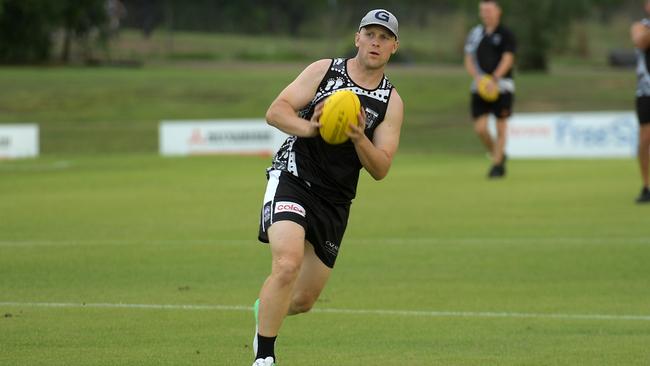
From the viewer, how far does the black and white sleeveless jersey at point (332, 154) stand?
788cm

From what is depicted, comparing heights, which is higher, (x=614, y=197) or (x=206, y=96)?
(x=614, y=197)

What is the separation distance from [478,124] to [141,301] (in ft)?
39.9

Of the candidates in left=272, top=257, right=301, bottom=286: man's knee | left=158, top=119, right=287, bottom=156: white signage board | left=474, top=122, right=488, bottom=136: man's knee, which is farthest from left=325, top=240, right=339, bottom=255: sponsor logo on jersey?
left=158, top=119, right=287, bottom=156: white signage board

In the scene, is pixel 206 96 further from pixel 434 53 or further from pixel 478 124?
pixel 478 124

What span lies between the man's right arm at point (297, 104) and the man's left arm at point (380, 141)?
278 millimetres

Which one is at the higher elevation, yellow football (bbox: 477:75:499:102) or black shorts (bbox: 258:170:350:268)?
black shorts (bbox: 258:170:350:268)

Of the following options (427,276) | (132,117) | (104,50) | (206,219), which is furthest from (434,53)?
(427,276)

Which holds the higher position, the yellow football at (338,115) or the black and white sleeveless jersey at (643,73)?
the yellow football at (338,115)

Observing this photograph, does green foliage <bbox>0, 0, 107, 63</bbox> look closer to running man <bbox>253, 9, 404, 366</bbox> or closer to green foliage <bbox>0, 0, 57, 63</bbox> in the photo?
green foliage <bbox>0, 0, 57, 63</bbox>

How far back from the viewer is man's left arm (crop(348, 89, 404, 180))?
741 cm

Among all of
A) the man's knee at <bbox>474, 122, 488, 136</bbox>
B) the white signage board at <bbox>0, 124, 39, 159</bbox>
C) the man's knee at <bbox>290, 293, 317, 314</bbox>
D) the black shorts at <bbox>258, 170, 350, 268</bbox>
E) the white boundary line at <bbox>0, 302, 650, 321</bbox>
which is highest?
the black shorts at <bbox>258, 170, 350, 268</bbox>

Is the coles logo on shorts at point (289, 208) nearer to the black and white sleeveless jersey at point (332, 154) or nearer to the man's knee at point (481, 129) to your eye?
the black and white sleeveless jersey at point (332, 154)

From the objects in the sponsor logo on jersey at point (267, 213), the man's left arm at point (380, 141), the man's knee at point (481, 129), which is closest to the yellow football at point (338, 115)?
the man's left arm at point (380, 141)

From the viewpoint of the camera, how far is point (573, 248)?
1359 centimetres
